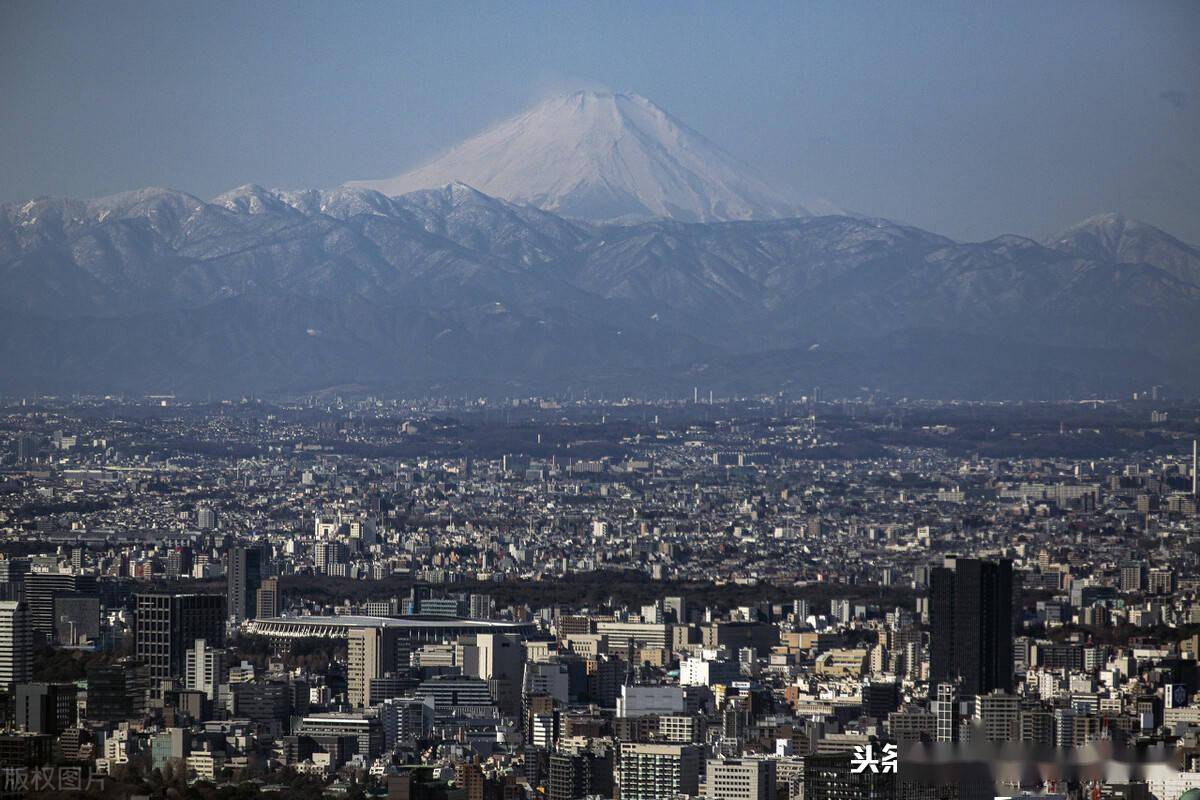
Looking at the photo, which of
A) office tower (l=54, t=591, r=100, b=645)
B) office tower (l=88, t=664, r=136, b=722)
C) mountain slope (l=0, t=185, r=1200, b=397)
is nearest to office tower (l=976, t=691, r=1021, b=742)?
office tower (l=88, t=664, r=136, b=722)

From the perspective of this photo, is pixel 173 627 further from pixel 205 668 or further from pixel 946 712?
pixel 946 712

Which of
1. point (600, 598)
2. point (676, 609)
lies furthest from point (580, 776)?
point (600, 598)

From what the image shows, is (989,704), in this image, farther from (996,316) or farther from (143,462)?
(996,316)

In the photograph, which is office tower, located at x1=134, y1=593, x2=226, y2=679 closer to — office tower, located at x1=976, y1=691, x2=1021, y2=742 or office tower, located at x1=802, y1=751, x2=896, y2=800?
office tower, located at x1=976, y1=691, x2=1021, y2=742

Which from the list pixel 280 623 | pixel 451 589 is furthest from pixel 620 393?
pixel 280 623

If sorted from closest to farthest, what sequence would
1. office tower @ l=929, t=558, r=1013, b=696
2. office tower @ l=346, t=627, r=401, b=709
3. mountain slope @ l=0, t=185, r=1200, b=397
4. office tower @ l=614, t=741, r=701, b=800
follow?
office tower @ l=614, t=741, r=701, b=800 → office tower @ l=929, t=558, r=1013, b=696 → office tower @ l=346, t=627, r=401, b=709 → mountain slope @ l=0, t=185, r=1200, b=397

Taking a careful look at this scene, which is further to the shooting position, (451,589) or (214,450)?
(214,450)
